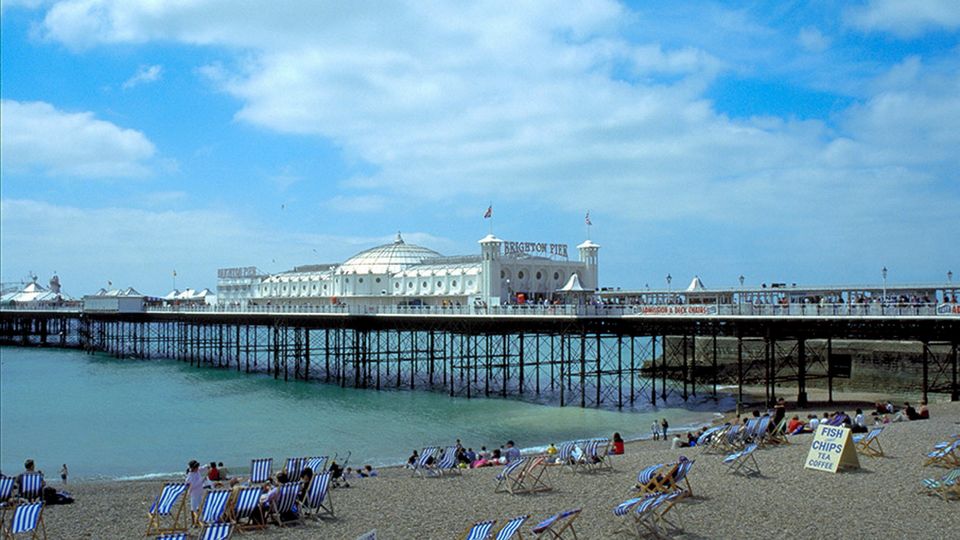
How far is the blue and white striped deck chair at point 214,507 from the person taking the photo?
10.9 meters

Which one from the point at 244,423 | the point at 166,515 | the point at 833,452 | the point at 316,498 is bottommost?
the point at 244,423

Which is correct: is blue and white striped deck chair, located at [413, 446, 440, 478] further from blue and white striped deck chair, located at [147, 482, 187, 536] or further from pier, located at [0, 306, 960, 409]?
pier, located at [0, 306, 960, 409]

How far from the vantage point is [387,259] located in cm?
5691

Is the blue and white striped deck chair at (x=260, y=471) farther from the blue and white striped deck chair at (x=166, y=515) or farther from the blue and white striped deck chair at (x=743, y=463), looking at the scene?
the blue and white striped deck chair at (x=743, y=463)

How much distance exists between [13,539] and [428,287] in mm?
38283

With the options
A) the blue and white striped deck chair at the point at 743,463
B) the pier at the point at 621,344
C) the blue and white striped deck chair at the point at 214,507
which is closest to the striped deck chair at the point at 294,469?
the blue and white striped deck chair at the point at 214,507

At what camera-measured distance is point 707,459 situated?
1589 centimetres

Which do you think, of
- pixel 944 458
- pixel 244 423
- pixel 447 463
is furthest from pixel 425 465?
pixel 244 423

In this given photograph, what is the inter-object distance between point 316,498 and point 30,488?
5.48 metres

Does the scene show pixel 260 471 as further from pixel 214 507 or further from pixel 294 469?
pixel 214 507

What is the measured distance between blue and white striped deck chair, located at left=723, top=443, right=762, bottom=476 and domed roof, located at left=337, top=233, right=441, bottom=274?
133 feet

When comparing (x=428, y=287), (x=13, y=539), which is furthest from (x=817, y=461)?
(x=428, y=287)

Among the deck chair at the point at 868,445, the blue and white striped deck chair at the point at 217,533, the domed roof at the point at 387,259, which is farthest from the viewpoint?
the domed roof at the point at 387,259

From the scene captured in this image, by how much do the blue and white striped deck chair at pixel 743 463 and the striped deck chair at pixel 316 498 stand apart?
23.1 feet
